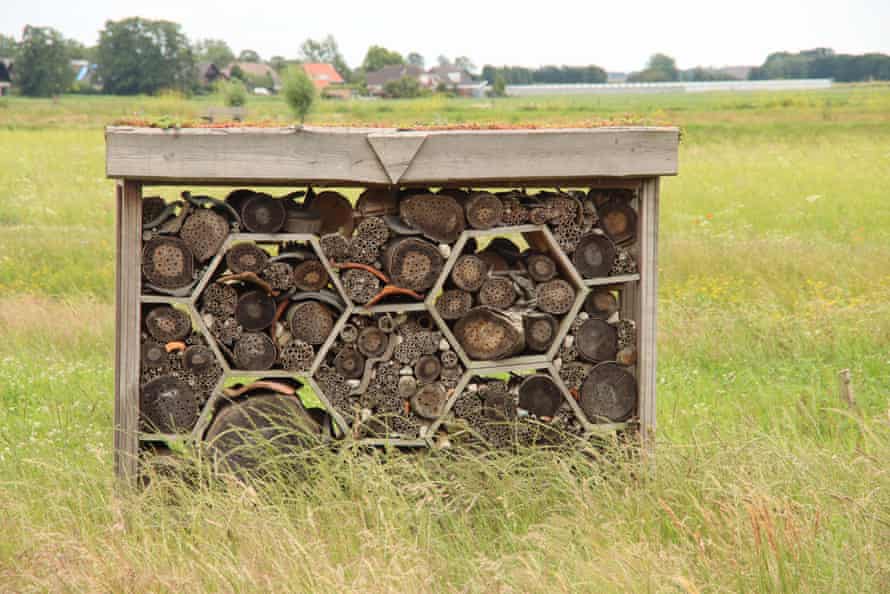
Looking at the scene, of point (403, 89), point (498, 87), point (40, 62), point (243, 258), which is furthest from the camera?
point (498, 87)

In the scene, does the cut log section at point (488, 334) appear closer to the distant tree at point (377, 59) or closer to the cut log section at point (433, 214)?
the cut log section at point (433, 214)

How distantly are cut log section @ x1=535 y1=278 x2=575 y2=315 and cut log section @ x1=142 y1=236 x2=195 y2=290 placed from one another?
175 centimetres

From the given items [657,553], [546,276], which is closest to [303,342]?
[546,276]

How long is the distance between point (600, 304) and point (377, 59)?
114732mm

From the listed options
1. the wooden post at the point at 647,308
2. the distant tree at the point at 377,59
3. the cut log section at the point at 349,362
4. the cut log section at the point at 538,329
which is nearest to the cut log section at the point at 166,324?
the cut log section at the point at 349,362

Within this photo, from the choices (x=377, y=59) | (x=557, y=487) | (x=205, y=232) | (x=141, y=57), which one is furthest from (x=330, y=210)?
(x=377, y=59)

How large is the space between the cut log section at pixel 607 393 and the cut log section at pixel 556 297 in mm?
362

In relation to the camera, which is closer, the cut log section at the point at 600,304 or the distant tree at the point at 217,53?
the cut log section at the point at 600,304

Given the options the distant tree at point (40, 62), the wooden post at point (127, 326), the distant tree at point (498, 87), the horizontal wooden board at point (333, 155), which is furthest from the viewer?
the distant tree at point (498, 87)

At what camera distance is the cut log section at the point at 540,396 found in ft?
17.8

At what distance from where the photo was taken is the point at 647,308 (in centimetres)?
546

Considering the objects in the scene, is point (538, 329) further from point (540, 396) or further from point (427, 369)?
point (427, 369)

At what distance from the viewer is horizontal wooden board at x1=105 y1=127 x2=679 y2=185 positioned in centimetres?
500

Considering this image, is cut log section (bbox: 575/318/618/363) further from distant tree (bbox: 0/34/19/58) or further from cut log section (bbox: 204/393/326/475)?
distant tree (bbox: 0/34/19/58)
